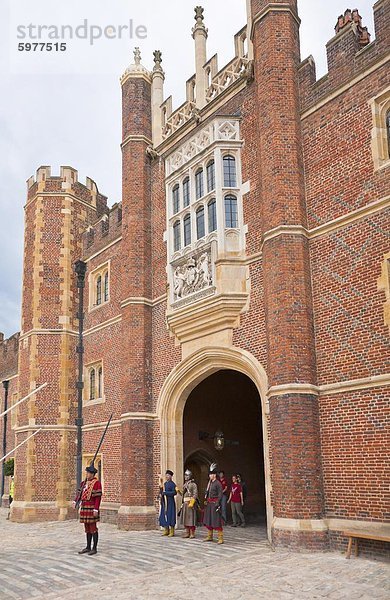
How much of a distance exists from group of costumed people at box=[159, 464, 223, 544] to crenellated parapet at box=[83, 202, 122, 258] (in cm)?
883

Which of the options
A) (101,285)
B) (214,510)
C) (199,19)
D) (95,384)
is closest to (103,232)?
(101,285)

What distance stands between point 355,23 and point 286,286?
6.16m

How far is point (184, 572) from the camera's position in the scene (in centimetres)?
993

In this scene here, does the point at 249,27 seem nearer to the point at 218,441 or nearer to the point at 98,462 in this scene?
the point at 218,441

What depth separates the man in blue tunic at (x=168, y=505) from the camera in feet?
47.3

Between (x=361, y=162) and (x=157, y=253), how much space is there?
6.94m

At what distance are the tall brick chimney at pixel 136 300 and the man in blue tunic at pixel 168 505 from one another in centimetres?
135

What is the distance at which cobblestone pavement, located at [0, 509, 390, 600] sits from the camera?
335 inches

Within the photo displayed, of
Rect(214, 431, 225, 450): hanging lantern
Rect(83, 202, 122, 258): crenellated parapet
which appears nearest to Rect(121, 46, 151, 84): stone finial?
Rect(83, 202, 122, 258): crenellated parapet

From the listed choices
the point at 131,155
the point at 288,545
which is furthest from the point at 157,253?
the point at 288,545

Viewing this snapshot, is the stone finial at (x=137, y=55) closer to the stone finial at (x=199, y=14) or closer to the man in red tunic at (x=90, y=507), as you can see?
the stone finial at (x=199, y=14)

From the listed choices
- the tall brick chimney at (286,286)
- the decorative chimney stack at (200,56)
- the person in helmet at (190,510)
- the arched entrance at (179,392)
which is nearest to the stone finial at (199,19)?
the decorative chimney stack at (200,56)

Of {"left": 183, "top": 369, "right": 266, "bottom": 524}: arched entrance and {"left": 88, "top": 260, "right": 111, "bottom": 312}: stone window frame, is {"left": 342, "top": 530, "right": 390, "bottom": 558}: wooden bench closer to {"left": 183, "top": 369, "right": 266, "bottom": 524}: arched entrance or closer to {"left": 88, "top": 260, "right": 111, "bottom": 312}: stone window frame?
{"left": 183, "top": 369, "right": 266, "bottom": 524}: arched entrance

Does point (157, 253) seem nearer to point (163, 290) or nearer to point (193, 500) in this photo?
point (163, 290)
